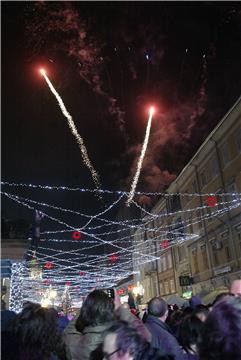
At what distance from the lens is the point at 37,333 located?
132 inches

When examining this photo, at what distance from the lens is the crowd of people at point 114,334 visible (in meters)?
2.09

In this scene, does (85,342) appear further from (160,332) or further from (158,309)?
(158,309)

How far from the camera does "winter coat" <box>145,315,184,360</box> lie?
4.31 m

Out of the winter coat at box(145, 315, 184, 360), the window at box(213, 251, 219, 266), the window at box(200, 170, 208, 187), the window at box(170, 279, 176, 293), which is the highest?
the window at box(200, 170, 208, 187)

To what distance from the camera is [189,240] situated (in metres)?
37.0

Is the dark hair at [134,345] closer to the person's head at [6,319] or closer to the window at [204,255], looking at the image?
the person's head at [6,319]

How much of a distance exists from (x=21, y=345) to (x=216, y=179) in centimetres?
2798

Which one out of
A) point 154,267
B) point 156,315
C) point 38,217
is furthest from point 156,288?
point 156,315

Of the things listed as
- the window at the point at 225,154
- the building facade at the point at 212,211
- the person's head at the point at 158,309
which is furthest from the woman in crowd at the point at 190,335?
the window at the point at 225,154

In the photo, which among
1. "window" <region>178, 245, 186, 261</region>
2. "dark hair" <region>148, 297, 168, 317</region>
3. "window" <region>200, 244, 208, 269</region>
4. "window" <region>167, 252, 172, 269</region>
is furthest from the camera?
"window" <region>167, 252, 172, 269</region>

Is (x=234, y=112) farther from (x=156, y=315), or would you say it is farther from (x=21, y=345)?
(x=21, y=345)

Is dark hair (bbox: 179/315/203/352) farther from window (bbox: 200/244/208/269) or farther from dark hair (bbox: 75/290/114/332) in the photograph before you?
window (bbox: 200/244/208/269)

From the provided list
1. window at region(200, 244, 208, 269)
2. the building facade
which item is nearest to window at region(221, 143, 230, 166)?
the building facade

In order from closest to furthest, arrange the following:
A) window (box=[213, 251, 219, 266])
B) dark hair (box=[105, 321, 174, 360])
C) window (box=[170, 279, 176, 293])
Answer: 1. dark hair (box=[105, 321, 174, 360])
2. window (box=[213, 251, 219, 266])
3. window (box=[170, 279, 176, 293])
